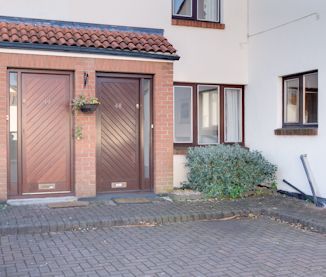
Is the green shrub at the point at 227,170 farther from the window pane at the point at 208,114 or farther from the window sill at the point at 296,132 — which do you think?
the window pane at the point at 208,114

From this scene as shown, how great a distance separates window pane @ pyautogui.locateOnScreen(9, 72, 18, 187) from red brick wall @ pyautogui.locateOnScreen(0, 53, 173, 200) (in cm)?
16

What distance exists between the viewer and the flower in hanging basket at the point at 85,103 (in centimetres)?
848

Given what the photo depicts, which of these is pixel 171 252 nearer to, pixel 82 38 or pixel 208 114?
pixel 82 38

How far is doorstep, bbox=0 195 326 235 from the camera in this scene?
689cm

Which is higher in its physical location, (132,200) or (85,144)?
(85,144)

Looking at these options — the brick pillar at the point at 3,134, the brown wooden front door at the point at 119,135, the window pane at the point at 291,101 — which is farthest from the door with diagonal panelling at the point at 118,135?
the window pane at the point at 291,101

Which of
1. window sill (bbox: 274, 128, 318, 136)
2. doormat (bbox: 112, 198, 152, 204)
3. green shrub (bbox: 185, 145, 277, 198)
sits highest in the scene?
window sill (bbox: 274, 128, 318, 136)

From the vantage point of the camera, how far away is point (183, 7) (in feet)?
34.9

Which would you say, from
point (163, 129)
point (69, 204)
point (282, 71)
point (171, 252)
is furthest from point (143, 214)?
point (282, 71)

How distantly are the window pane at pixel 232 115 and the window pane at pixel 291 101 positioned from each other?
147 centimetres

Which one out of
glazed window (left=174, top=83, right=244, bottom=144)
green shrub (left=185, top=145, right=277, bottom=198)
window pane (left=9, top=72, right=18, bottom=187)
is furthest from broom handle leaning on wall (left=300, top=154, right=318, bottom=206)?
window pane (left=9, top=72, right=18, bottom=187)

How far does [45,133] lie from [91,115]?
945mm

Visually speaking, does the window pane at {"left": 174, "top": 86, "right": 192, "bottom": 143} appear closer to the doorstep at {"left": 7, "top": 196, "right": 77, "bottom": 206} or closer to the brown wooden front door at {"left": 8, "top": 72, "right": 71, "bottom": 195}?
the brown wooden front door at {"left": 8, "top": 72, "right": 71, "bottom": 195}

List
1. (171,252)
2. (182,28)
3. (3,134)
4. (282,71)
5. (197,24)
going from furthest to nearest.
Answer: (197,24) < (182,28) < (282,71) < (3,134) < (171,252)
